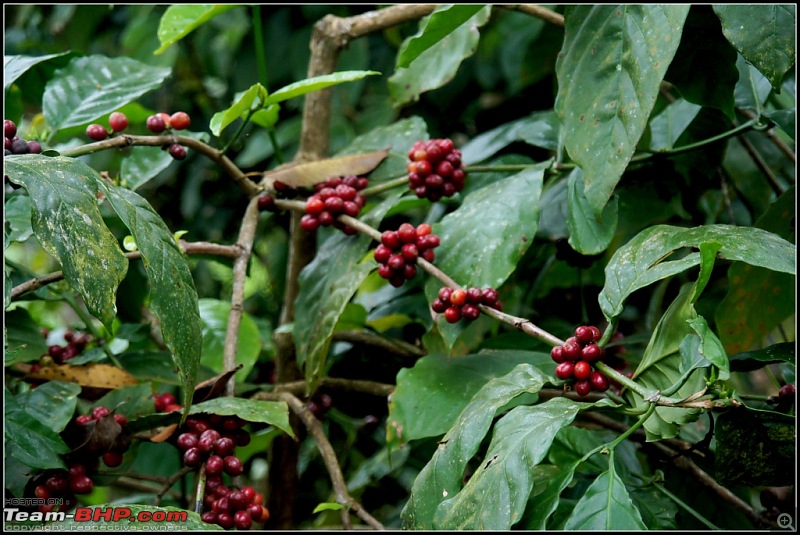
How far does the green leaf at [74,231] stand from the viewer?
0.64 metres

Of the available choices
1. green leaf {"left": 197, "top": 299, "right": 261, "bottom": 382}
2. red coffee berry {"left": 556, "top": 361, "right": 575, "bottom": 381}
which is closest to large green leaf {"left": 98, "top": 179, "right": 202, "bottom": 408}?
red coffee berry {"left": 556, "top": 361, "right": 575, "bottom": 381}

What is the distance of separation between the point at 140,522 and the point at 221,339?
0.60 m

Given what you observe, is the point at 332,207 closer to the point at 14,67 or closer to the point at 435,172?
the point at 435,172

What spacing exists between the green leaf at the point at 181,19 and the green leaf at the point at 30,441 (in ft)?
1.78

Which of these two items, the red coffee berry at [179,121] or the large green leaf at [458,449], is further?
the red coffee berry at [179,121]

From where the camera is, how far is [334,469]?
3.03 feet

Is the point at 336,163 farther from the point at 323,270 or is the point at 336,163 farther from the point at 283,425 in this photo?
the point at 283,425

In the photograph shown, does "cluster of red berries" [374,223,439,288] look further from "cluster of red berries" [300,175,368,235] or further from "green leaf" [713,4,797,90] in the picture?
"green leaf" [713,4,797,90]

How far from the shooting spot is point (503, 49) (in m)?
1.74

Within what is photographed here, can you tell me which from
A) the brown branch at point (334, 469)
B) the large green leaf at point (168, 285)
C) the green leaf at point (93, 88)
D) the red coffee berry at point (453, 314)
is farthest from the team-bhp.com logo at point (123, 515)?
the green leaf at point (93, 88)

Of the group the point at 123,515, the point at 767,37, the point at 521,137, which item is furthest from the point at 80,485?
the point at 767,37

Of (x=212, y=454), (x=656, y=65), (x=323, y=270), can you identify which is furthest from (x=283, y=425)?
(x=656, y=65)

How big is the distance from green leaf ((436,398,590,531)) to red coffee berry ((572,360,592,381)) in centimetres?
4

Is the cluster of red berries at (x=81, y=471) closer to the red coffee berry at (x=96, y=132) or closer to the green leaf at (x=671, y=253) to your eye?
the red coffee berry at (x=96, y=132)
